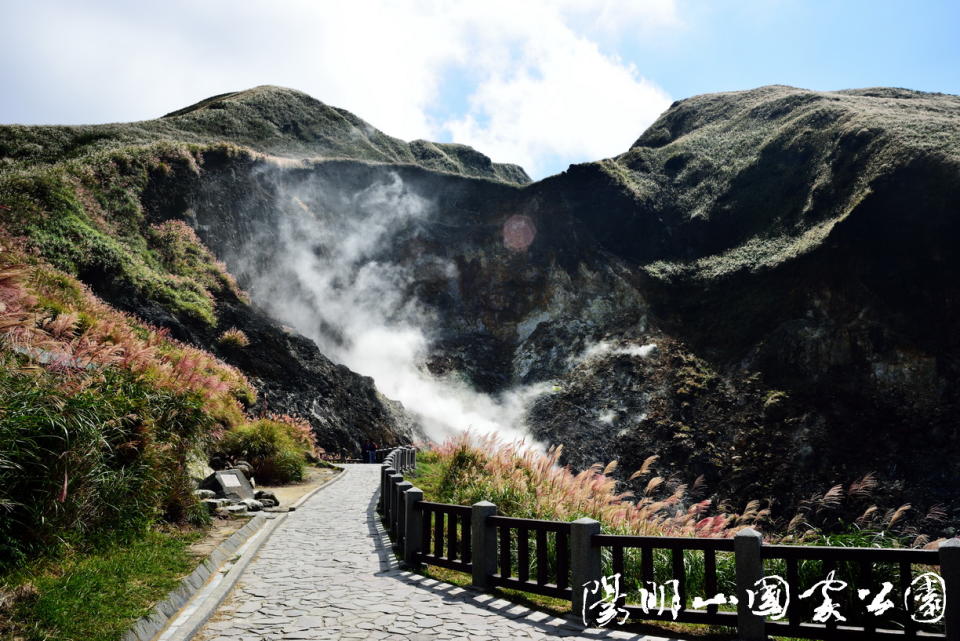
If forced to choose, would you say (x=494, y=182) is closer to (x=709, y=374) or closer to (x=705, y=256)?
(x=705, y=256)

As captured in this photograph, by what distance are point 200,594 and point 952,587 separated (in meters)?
7.89

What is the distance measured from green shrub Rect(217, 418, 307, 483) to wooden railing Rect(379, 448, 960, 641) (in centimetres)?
1019

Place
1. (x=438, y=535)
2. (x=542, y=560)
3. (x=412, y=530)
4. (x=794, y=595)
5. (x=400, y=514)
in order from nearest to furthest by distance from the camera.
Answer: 1. (x=794, y=595)
2. (x=542, y=560)
3. (x=438, y=535)
4. (x=412, y=530)
5. (x=400, y=514)

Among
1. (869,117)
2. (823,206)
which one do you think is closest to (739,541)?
(823,206)

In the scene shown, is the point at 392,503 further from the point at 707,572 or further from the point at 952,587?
the point at 952,587

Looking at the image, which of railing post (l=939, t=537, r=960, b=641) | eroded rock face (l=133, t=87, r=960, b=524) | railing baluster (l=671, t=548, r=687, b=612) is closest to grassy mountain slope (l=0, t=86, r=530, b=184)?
eroded rock face (l=133, t=87, r=960, b=524)

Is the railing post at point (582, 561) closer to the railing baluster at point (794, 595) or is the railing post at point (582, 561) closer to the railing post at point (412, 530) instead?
the railing baluster at point (794, 595)

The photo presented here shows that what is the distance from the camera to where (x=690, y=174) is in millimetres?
51531

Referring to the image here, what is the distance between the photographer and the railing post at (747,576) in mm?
6160

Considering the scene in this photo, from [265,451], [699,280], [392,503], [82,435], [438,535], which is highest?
[699,280]

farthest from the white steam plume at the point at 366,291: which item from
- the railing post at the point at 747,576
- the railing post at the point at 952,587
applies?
the railing post at the point at 952,587

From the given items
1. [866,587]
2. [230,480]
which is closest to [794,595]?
[866,587]

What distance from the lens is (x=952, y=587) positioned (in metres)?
5.19

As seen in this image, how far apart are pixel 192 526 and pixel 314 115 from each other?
198 feet
